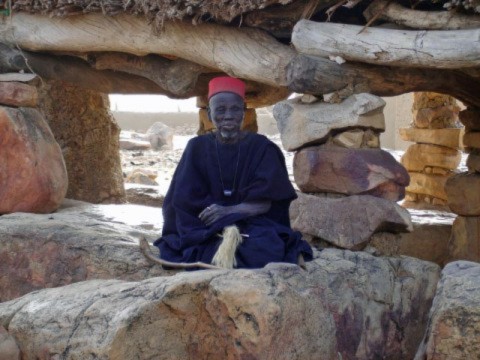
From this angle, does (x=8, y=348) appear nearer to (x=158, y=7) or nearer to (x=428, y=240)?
(x=158, y=7)

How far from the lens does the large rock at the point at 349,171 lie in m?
4.44

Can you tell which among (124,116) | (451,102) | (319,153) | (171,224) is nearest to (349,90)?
(319,153)

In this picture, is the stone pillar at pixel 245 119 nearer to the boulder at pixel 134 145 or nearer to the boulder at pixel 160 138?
the boulder at pixel 134 145

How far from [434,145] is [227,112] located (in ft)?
17.7

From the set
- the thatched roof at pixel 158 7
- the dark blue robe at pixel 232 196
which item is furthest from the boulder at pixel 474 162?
the dark blue robe at pixel 232 196

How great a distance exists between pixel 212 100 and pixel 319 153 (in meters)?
0.98

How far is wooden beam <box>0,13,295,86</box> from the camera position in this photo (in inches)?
192

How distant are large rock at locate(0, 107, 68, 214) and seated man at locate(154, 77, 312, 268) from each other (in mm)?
1788

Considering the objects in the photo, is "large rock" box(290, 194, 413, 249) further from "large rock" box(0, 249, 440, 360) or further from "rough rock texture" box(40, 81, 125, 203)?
"rough rock texture" box(40, 81, 125, 203)

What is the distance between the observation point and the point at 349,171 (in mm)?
4473

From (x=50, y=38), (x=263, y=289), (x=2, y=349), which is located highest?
(x=50, y=38)

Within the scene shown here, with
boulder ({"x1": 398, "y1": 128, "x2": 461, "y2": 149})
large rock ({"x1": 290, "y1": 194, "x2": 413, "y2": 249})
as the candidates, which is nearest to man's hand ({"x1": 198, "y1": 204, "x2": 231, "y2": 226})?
A: large rock ({"x1": 290, "y1": 194, "x2": 413, "y2": 249})

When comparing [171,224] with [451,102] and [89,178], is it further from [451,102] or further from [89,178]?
[451,102]

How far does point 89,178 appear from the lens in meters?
7.69
